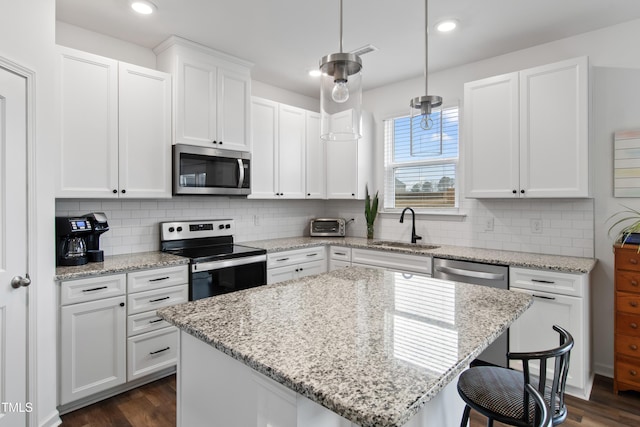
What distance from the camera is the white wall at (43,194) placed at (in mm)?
1945

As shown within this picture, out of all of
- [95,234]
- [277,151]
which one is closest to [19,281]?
[95,234]

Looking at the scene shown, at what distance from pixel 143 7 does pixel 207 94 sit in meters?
0.81

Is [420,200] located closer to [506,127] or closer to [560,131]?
[506,127]

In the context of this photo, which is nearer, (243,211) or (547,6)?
(547,6)

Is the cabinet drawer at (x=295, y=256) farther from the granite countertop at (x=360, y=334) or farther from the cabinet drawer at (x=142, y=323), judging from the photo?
the granite countertop at (x=360, y=334)

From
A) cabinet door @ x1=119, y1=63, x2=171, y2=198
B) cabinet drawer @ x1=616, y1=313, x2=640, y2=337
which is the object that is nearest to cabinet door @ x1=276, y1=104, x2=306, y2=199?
cabinet door @ x1=119, y1=63, x2=171, y2=198

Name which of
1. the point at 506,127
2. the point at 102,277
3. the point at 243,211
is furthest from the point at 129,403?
the point at 506,127

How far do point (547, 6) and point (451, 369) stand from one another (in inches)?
106

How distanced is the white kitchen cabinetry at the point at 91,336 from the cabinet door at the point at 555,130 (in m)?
3.21

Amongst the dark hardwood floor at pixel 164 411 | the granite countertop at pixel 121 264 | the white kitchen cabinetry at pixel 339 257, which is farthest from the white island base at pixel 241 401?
the white kitchen cabinetry at pixel 339 257

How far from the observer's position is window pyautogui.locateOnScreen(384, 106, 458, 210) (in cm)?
368

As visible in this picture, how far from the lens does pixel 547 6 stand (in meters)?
2.45

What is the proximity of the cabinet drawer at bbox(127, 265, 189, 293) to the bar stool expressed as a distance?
210 cm

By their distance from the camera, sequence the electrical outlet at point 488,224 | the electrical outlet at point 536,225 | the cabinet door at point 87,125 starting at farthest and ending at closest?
1. the electrical outlet at point 488,224
2. the electrical outlet at point 536,225
3. the cabinet door at point 87,125
